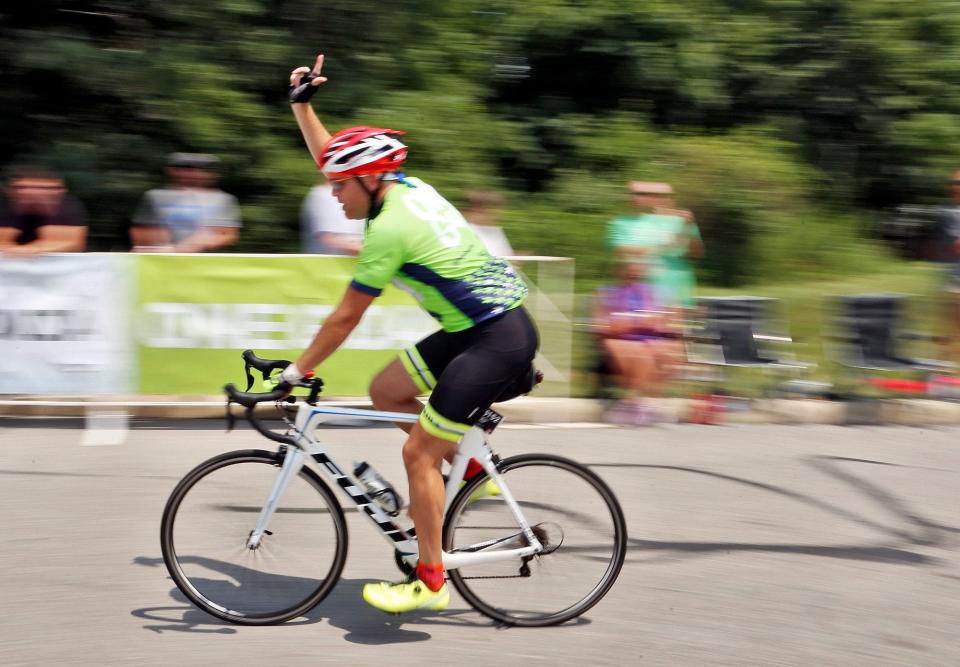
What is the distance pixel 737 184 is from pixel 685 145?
968mm

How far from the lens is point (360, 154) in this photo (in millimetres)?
4551

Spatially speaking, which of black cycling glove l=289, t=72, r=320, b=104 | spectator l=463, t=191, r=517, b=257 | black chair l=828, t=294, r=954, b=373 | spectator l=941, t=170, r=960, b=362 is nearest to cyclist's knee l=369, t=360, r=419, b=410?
black cycling glove l=289, t=72, r=320, b=104

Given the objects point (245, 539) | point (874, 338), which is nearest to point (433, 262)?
point (245, 539)

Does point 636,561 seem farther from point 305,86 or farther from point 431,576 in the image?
point 305,86

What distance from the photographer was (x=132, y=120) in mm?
11828

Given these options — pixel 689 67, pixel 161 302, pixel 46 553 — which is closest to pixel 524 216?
pixel 689 67

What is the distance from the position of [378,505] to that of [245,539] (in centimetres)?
57

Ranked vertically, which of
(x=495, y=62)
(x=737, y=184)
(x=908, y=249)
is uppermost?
(x=495, y=62)

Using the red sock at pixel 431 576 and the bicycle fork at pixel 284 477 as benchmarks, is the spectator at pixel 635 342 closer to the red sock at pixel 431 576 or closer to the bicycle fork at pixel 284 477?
the red sock at pixel 431 576

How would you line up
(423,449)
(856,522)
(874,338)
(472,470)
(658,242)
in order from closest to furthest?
(423,449), (472,470), (856,522), (658,242), (874,338)

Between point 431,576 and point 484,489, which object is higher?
point 484,489

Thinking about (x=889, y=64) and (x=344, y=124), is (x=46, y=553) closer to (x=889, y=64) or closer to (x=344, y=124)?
(x=344, y=124)

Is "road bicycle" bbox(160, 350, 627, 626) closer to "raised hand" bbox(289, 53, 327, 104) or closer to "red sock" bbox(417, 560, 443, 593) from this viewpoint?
"red sock" bbox(417, 560, 443, 593)

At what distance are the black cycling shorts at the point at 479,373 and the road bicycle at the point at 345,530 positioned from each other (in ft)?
0.57
